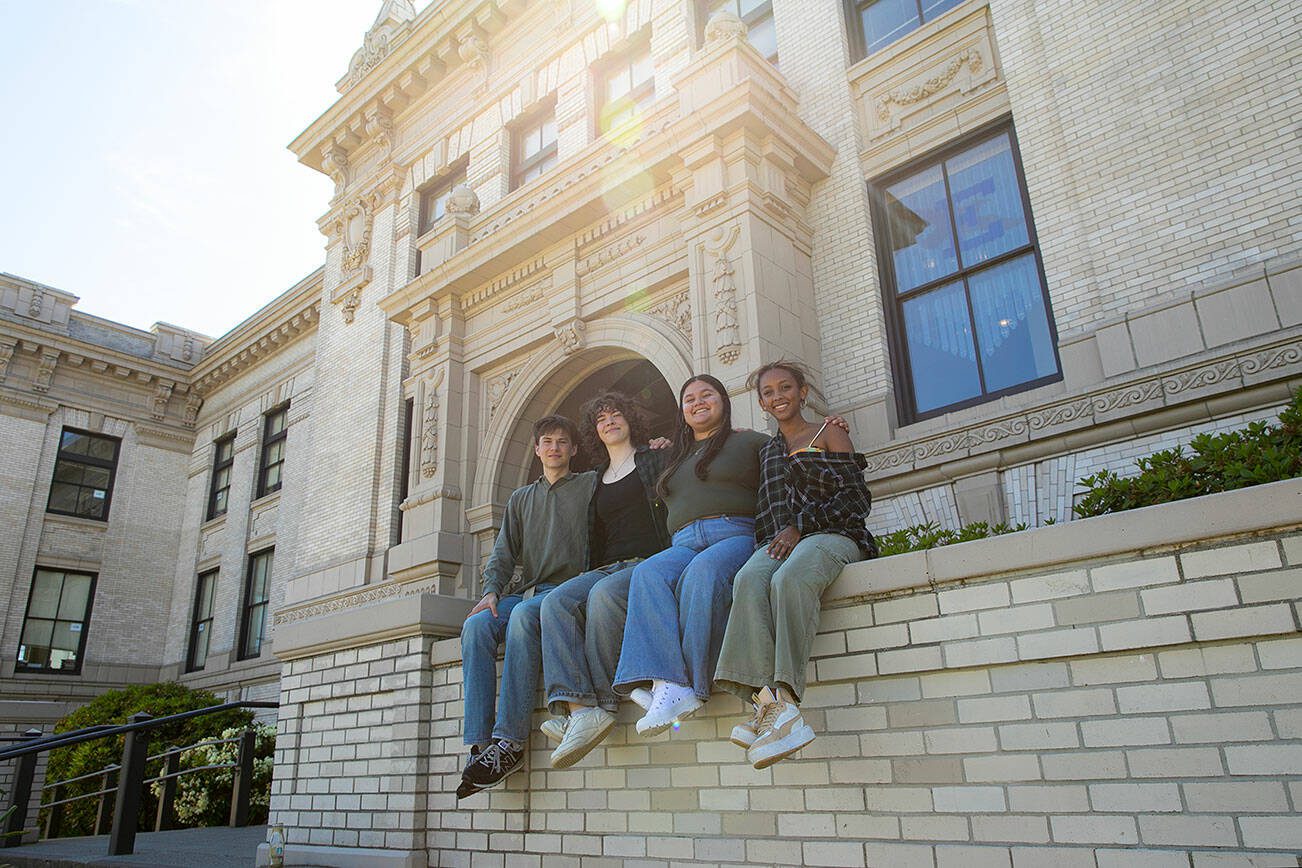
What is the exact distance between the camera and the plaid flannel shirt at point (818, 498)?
16.7 feet

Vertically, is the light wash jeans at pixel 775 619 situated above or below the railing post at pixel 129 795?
above

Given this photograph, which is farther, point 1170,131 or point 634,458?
point 1170,131

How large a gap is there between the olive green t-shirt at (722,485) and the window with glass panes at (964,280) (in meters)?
4.49

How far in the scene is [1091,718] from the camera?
4.02 m

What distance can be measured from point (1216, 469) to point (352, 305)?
49.5 ft

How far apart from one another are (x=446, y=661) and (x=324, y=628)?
162cm

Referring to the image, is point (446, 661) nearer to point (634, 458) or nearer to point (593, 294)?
point (634, 458)

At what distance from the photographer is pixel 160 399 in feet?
83.2

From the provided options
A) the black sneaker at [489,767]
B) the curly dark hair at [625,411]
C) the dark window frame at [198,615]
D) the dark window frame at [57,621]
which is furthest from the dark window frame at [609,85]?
the dark window frame at [57,621]

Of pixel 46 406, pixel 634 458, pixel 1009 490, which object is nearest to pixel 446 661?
pixel 634 458

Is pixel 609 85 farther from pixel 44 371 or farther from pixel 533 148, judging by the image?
pixel 44 371

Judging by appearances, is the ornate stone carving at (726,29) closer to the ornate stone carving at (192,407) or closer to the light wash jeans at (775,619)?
the light wash jeans at (775,619)

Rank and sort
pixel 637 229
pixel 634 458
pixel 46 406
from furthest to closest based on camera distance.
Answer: pixel 46 406, pixel 637 229, pixel 634 458

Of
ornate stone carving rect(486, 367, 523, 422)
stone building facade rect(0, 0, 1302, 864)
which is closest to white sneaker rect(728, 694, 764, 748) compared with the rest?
stone building facade rect(0, 0, 1302, 864)
